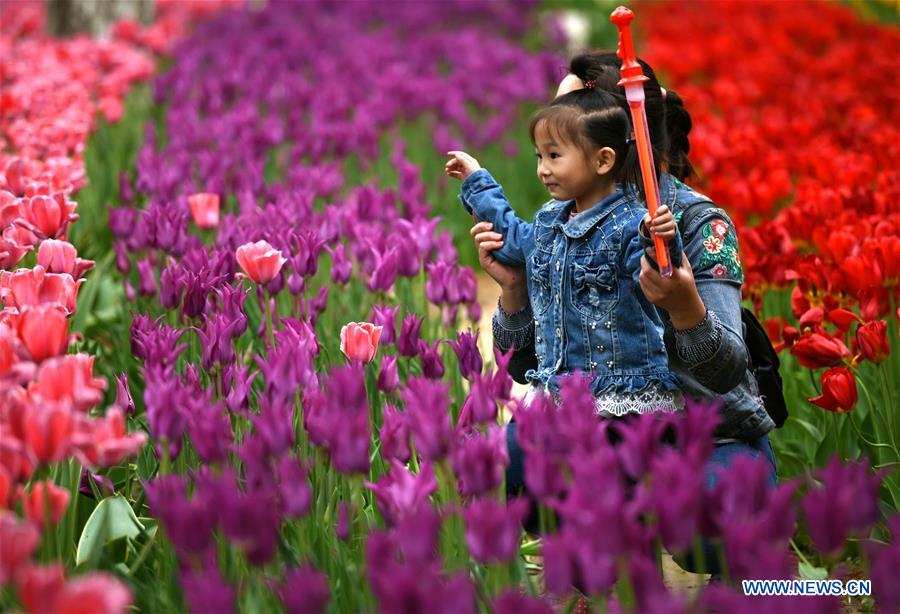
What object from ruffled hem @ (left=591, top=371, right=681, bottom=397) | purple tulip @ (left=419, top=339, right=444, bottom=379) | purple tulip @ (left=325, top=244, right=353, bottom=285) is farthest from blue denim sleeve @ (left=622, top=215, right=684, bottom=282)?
purple tulip @ (left=325, top=244, right=353, bottom=285)

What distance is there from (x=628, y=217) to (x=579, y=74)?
1.23 ft

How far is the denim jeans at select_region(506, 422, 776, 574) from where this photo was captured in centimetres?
248

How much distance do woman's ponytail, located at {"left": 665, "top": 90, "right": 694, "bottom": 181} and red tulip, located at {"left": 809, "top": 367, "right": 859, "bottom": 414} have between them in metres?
0.59

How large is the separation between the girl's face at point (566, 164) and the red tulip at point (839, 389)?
2.11 feet

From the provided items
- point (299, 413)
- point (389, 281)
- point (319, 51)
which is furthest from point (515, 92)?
point (299, 413)

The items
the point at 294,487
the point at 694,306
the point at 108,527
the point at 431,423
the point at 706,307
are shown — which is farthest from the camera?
the point at 706,307

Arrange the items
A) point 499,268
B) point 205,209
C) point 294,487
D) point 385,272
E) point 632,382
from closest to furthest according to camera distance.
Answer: point 294,487, point 632,382, point 499,268, point 385,272, point 205,209

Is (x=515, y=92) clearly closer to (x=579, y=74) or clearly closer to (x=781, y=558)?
(x=579, y=74)

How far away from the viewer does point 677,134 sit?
281 centimetres

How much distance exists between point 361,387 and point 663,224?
62 cm

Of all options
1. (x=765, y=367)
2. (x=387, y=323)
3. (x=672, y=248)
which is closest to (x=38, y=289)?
(x=387, y=323)

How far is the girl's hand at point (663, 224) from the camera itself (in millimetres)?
2141

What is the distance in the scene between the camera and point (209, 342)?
241cm

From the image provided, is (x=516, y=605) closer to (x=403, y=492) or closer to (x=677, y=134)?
(x=403, y=492)
